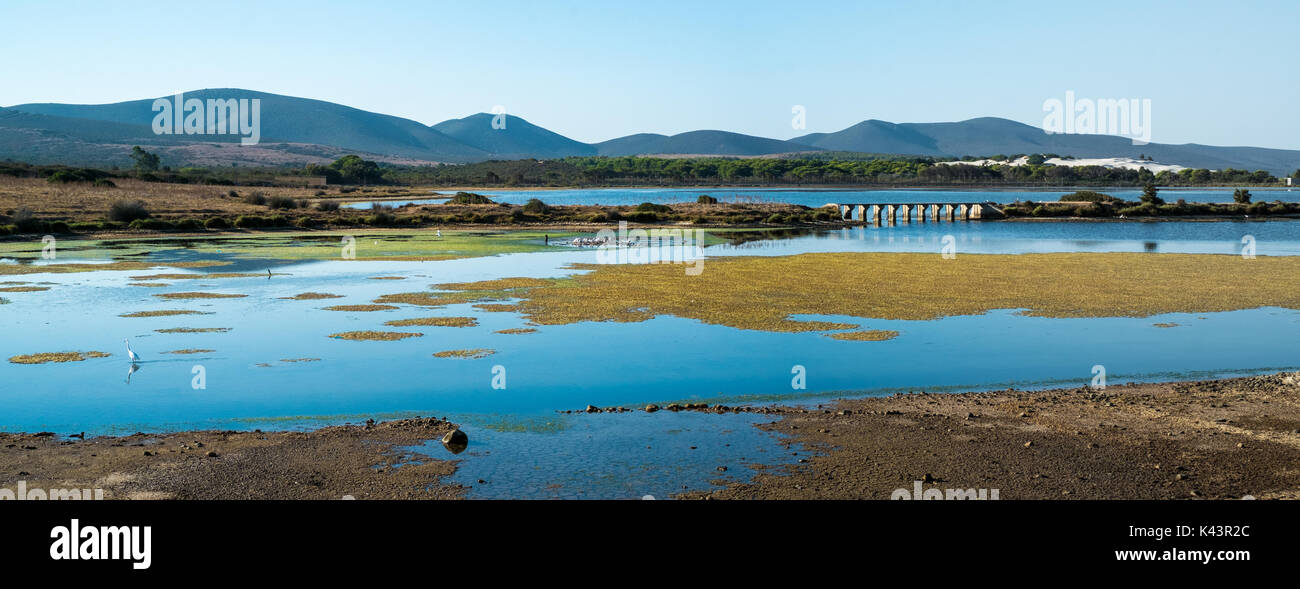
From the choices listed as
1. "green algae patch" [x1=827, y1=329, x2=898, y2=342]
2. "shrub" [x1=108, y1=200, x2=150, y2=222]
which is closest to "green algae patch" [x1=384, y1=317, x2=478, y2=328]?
"green algae patch" [x1=827, y1=329, x2=898, y2=342]

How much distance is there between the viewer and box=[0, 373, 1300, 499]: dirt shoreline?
28.7 feet

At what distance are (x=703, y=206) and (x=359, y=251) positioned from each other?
44266 millimetres

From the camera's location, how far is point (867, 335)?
1791 cm

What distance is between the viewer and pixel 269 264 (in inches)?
1315

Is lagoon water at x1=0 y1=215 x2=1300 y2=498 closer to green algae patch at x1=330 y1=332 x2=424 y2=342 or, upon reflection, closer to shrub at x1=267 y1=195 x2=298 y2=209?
green algae patch at x1=330 y1=332 x2=424 y2=342

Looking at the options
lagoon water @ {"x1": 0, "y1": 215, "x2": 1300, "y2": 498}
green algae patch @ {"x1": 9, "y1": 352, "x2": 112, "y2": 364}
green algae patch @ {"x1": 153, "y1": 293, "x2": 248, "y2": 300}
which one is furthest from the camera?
green algae patch @ {"x1": 153, "y1": 293, "x2": 248, "y2": 300}

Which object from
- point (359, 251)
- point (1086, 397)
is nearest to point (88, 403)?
point (1086, 397)

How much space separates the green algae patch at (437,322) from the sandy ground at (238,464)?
801 centimetres

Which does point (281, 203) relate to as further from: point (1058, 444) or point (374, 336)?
point (1058, 444)

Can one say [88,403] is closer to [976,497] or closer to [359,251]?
[976,497]

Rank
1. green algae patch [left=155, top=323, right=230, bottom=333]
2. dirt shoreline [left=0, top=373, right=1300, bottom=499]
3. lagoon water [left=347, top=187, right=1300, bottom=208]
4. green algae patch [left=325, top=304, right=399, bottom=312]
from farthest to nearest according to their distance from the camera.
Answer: lagoon water [left=347, top=187, right=1300, bottom=208] → green algae patch [left=325, top=304, right=399, bottom=312] → green algae patch [left=155, top=323, right=230, bottom=333] → dirt shoreline [left=0, top=373, right=1300, bottom=499]

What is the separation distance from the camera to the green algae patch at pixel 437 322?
19.1 m

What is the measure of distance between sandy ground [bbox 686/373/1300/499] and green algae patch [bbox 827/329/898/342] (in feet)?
14.9

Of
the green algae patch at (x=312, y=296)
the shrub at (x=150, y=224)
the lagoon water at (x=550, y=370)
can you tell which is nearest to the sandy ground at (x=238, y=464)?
the lagoon water at (x=550, y=370)
